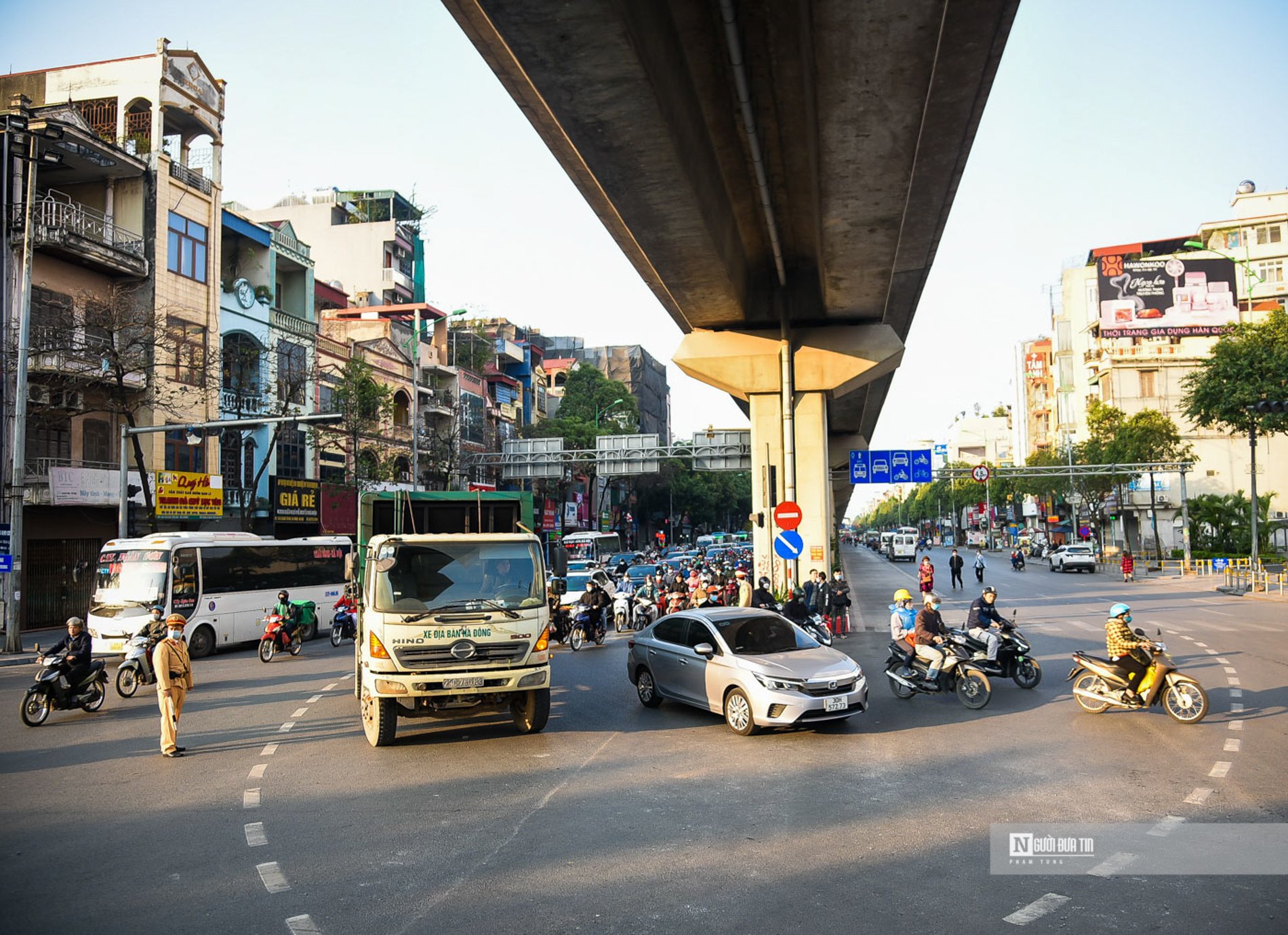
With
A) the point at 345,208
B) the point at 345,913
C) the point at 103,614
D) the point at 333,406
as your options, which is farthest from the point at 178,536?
the point at 345,208

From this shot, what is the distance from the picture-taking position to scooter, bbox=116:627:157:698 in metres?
14.5

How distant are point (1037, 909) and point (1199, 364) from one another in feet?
236

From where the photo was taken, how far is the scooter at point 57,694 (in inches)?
513

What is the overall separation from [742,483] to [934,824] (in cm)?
12338

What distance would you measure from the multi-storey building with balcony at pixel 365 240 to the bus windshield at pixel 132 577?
3950cm

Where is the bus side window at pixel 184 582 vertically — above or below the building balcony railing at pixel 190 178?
below

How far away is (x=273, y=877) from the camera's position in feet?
21.3

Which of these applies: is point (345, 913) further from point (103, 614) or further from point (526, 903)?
point (103, 614)

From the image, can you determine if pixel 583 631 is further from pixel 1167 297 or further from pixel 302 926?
pixel 1167 297

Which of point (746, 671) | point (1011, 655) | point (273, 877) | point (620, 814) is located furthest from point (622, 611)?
point (273, 877)

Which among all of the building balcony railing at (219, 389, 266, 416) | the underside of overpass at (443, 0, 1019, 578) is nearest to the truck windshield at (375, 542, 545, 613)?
the underside of overpass at (443, 0, 1019, 578)

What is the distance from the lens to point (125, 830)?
25.6ft

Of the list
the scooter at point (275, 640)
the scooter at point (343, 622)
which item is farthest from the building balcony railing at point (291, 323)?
the scooter at point (275, 640)

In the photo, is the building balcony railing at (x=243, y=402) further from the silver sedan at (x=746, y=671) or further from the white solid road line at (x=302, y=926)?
the white solid road line at (x=302, y=926)
